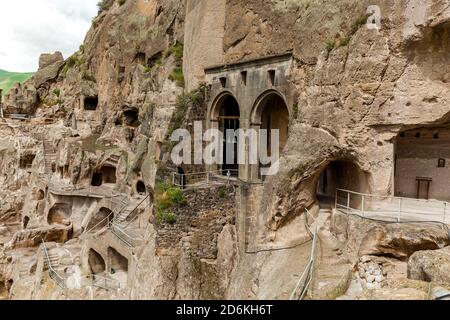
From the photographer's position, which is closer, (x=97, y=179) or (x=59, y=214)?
(x=59, y=214)

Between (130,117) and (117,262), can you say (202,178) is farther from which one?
(130,117)

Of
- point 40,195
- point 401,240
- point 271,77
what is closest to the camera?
point 401,240

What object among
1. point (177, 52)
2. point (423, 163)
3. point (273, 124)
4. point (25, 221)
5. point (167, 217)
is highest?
point (177, 52)

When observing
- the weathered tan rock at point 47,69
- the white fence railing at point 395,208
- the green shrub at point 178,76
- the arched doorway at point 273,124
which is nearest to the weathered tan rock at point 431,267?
the white fence railing at point 395,208

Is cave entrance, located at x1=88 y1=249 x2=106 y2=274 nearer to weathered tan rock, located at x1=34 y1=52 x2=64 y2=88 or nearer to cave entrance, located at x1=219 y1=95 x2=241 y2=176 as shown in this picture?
cave entrance, located at x1=219 y1=95 x2=241 y2=176

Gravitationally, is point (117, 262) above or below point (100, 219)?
below

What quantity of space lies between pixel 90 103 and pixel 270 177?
27.3 m

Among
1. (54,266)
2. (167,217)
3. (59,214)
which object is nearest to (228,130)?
(167,217)

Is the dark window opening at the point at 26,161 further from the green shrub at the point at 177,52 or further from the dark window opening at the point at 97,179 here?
the green shrub at the point at 177,52

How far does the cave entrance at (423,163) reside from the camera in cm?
1340

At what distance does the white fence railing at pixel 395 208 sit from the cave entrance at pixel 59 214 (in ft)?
69.0

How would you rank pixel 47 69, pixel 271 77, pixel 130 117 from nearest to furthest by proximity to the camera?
pixel 271 77, pixel 130 117, pixel 47 69

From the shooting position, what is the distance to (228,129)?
62.2ft

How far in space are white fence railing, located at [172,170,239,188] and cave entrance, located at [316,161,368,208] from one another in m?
4.28
